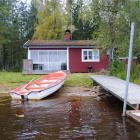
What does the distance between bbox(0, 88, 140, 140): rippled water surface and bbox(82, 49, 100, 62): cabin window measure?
576 inches

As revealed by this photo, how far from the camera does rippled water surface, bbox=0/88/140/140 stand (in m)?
9.19

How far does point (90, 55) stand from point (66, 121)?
19737 millimetres

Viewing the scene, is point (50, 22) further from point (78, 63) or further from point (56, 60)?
point (78, 63)

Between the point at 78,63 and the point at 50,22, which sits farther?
the point at 50,22

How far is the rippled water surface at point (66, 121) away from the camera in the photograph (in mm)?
9188

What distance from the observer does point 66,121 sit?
36.3 feet

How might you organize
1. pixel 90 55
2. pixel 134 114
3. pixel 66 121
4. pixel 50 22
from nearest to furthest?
pixel 134 114 < pixel 66 121 < pixel 90 55 < pixel 50 22

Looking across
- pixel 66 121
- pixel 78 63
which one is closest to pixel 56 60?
pixel 78 63

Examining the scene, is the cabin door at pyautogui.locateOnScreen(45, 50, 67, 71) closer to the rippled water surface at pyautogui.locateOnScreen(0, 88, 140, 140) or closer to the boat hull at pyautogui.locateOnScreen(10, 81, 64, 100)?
the boat hull at pyautogui.locateOnScreen(10, 81, 64, 100)

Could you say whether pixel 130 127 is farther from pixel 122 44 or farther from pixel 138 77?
pixel 122 44

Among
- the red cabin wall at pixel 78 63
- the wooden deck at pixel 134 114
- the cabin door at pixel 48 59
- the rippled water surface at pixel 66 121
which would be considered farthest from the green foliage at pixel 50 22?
the wooden deck at pixel 134 114

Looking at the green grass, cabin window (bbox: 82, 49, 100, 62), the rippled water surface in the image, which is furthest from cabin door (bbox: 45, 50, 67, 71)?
the rippled water surface

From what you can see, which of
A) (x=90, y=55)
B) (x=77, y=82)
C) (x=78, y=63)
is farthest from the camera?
(x=78, y=63)

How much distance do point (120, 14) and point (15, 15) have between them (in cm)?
3099
